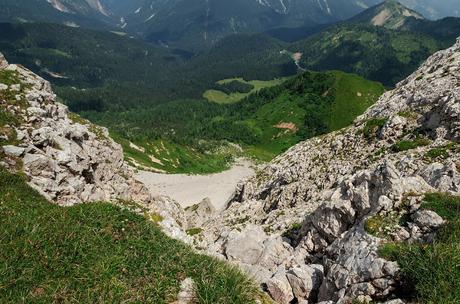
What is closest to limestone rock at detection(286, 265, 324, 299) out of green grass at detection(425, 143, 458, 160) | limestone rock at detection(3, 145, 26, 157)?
green grass at detection(425, 143, 458, 160)

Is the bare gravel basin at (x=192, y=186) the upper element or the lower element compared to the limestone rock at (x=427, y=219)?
lower

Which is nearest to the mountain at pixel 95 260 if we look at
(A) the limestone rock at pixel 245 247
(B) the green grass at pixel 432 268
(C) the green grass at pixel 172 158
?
(B) the green grass at pixel 432 268

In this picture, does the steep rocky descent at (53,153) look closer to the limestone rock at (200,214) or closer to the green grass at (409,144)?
the limestone rock at (200,214)

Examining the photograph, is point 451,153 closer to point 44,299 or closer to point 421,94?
point 421,94

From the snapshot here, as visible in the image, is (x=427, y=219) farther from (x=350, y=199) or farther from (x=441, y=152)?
(x=441, y=152)

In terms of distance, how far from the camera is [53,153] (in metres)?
35.5

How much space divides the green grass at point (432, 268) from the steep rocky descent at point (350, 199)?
2.39 feet

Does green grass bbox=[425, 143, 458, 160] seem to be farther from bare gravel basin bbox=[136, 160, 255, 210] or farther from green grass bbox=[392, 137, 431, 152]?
bare gravel basin bbox=[136, 160, 255, 210]

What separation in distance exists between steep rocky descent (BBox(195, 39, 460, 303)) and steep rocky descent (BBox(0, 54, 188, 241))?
28.9 feet

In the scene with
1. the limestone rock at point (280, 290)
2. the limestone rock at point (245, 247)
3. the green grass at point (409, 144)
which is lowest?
the limestone rock at point (245, 247)

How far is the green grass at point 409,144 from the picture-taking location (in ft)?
121

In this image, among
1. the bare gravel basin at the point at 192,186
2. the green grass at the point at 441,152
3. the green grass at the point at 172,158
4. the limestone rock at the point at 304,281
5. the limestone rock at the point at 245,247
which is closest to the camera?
the limestone rock at the point at 304,281

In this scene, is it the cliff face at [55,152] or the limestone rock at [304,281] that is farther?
the cliff face at [55,152]

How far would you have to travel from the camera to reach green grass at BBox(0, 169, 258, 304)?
13.1 meters
